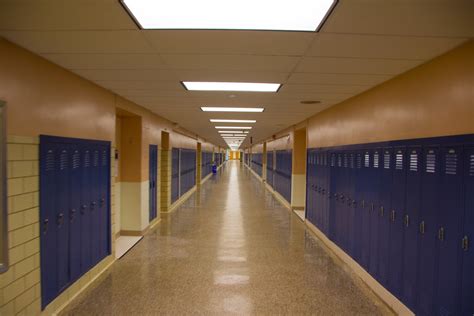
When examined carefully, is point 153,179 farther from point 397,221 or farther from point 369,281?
point 397,221

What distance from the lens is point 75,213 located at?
332 centimetres

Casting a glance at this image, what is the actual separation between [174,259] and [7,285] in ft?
7.84

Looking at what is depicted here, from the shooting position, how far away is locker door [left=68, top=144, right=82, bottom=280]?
127 inches

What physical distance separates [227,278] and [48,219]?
2.13 metres

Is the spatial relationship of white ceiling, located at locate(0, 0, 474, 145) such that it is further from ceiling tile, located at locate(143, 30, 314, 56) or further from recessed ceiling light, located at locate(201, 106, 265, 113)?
recessed ceiling light, located at locate(201, 106, 265, 113)

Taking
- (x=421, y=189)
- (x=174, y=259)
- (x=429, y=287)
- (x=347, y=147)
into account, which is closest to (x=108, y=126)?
(x=174, y=259)

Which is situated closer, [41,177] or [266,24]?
[266,24]

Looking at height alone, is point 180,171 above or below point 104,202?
above

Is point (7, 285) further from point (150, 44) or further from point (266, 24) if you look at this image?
point (266, 24)

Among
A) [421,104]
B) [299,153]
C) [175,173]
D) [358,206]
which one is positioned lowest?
[358,206]

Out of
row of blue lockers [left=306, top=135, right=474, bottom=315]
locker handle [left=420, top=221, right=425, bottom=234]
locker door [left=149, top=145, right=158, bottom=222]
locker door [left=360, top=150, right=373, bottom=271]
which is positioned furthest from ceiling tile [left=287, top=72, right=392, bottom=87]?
locker door [left=149, top=145, right=158, bottom=222]

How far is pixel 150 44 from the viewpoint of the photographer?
92.4 inches

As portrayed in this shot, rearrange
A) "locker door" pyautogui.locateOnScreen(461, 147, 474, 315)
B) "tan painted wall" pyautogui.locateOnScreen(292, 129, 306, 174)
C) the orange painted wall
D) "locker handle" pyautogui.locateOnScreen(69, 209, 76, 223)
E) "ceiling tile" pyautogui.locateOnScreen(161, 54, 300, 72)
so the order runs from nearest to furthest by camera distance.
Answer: "locker door" pyautogui.locateOnScreen(461, 147, 474, 315), the orange painted wall, "ceiling tile" pyautogui.locateOnScreen(161, 54, 300, 72), "locker handle" pyautogui.locateOnScreen(69, 209, 76, 223), "tan painted wall" pyautogui.locateOnScreen(292, 129, 306, 174)

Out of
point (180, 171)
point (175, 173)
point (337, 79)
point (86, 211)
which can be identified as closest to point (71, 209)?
point (86, 211)
